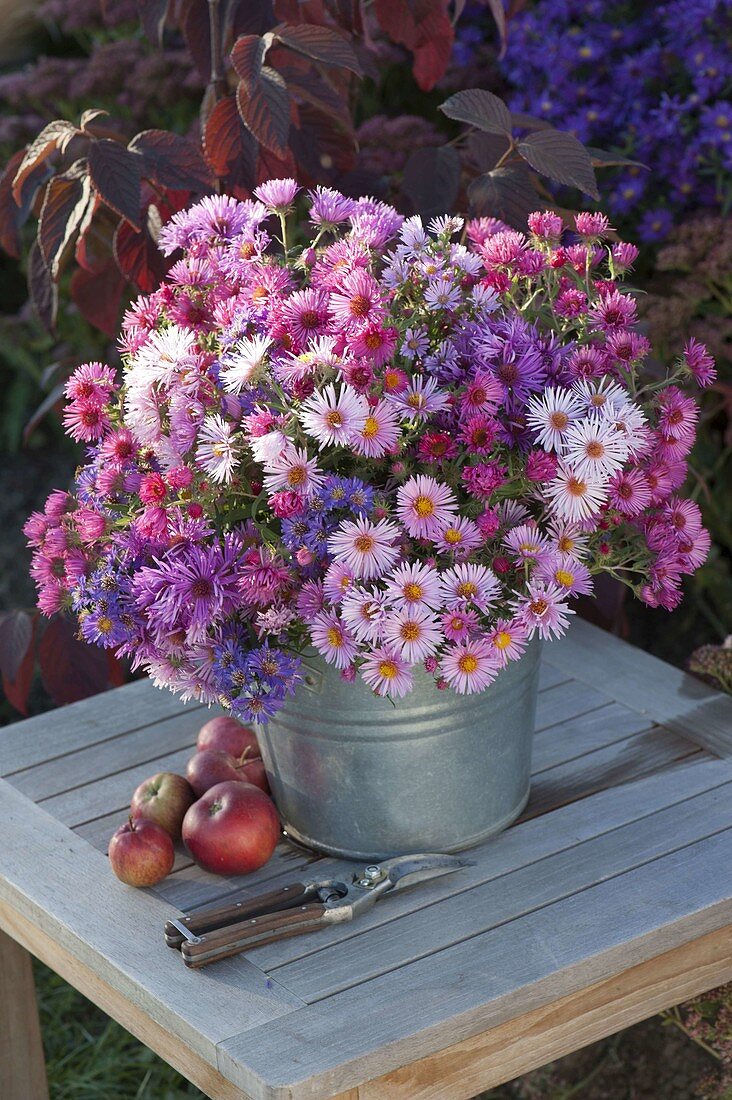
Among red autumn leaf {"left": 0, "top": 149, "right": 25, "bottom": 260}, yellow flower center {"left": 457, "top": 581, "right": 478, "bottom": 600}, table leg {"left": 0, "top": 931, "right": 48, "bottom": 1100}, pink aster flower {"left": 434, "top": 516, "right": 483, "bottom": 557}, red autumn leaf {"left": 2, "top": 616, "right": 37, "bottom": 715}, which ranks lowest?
table leg {"left": 0, "top": 931, "right": 48, "bottom": 1100}

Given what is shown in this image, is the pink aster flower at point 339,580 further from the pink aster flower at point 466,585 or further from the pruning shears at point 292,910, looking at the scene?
the pruning shears at point 292,910

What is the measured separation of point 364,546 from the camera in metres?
1.14

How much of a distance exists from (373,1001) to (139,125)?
1.89 m

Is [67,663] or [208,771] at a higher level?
[208,771]

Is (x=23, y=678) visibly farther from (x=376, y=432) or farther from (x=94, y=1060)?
(x=376, y=432)

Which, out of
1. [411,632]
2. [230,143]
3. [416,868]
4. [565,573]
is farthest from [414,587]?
[230,143]

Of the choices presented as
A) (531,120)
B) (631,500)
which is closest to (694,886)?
(631,500)

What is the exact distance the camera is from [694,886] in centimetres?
133

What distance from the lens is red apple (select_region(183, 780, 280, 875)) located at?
137 cm

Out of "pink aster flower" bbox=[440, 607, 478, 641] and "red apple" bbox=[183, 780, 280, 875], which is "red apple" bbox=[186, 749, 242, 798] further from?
"pink aster flower" bbox=[440, 607, 478, 641]

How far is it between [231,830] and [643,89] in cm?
154

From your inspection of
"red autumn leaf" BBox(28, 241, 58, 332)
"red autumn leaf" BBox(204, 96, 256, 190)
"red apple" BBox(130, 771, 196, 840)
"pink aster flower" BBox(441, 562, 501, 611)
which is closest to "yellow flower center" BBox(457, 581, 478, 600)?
"pink aster flower" BBox(441, 562, 501, 611)

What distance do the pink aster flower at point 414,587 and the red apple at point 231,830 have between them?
13.5 inches

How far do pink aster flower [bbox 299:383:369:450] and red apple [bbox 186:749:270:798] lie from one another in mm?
450
